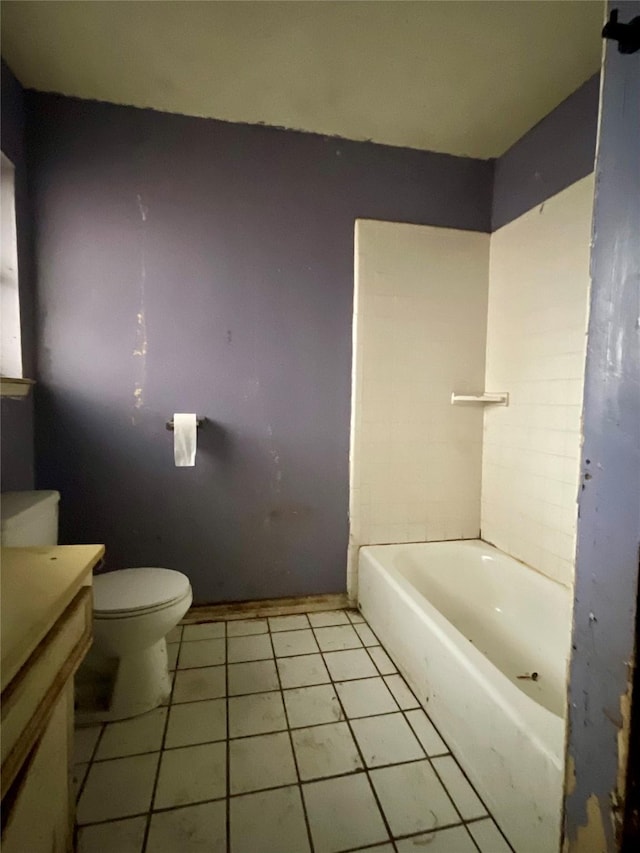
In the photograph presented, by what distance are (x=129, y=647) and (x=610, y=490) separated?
1.50 meters

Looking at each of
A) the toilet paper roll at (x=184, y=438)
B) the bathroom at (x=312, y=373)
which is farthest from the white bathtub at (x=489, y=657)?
the toilet paper roll at (x=184, y=438)

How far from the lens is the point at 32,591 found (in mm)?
753

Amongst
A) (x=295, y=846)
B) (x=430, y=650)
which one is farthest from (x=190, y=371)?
(x=295, y=846)

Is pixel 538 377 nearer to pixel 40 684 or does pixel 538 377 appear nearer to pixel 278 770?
pixel 278 770

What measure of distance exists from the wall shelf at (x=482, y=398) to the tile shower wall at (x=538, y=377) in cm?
3

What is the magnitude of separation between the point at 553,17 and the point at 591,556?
1.74 m

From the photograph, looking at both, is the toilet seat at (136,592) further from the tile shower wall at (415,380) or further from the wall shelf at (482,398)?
the wall shelf at (482,398)

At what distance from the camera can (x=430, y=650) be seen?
143 centimetres

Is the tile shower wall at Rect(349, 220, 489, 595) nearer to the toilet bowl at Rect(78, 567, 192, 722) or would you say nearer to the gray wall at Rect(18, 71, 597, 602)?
the gray wall at Rect(18, 71, 597, 602)

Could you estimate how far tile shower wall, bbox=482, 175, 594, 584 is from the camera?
1.69 m

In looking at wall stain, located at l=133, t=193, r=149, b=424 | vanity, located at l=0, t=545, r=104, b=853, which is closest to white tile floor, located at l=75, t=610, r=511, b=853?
vanity, located at l=0, t=545, r=104, b=853

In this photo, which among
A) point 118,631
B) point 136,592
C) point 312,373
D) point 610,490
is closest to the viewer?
point 610,490

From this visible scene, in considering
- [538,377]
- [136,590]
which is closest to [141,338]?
[136,590]

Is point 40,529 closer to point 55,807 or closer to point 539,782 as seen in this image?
point 55,807
